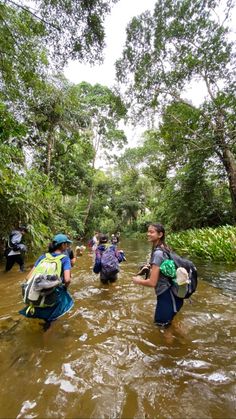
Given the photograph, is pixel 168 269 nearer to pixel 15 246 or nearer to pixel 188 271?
pixel 188 271

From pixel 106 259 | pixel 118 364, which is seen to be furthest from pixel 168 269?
pixel 106 259

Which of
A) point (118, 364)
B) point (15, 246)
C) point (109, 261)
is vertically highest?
point (15, 246)

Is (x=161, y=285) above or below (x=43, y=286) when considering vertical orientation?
below

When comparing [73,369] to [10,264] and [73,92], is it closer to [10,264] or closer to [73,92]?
[10,264]

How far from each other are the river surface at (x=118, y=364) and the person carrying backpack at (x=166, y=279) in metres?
0.53

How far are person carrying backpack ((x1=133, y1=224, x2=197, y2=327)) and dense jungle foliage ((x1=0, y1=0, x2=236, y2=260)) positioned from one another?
4.20 metres

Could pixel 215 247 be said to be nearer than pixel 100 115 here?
Yes

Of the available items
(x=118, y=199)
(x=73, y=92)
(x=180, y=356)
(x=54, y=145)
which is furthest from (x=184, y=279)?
(x=118, y=199)

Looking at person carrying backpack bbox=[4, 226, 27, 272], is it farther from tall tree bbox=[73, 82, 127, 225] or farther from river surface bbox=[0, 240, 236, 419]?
tall tree bbox=[73, 82, 127, 225]

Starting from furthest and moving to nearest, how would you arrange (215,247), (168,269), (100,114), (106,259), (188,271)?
1. (100,114)
2. (215,247)
3. (106,259)
4. (188,271)
5. (168,269)

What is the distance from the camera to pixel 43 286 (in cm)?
260

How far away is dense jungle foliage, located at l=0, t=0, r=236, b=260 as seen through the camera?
668cm

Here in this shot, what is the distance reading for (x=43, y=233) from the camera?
8.71m

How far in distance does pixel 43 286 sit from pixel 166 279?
4.94 ft
